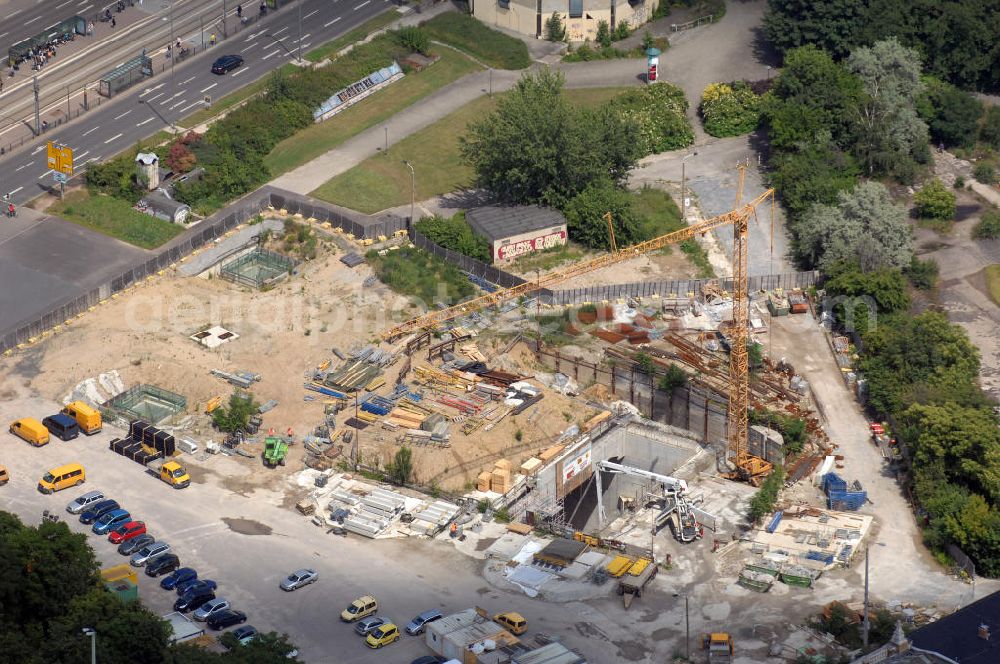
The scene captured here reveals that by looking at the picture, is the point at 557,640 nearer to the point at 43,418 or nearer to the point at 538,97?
the point at 43,418

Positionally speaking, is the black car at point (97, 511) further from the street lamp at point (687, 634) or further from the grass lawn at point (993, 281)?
the grass lawn at point (993, 281)

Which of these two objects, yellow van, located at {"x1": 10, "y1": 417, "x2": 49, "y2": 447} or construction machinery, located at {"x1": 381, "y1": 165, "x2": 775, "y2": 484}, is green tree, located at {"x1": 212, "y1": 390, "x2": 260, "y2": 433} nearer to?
yellow van, located at {"x1": 10, "y1": 417, "x2": 49, "y2": 447}

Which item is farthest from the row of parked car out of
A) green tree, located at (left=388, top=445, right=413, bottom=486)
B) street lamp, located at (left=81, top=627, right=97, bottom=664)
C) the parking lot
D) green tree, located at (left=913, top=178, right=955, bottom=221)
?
green tree, located at (left=913, top=178, right=955, bottom=221)

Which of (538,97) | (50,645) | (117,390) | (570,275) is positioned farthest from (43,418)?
(538,97)

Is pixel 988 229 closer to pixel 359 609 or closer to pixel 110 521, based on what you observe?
pixel 359 609

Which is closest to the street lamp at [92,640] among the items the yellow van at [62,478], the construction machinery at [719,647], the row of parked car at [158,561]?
the row of parked car at [158,561]

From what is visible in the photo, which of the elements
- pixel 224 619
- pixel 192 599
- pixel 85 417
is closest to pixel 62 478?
pixel 85 417
